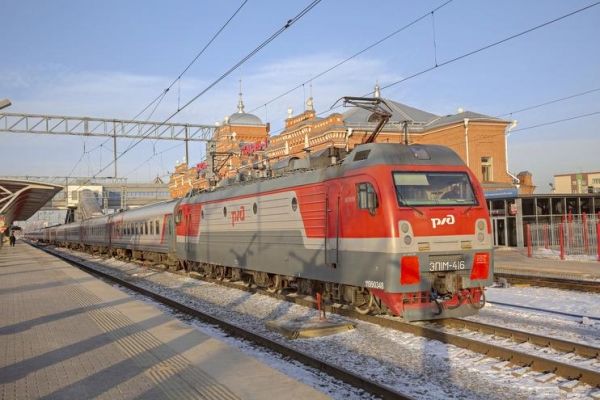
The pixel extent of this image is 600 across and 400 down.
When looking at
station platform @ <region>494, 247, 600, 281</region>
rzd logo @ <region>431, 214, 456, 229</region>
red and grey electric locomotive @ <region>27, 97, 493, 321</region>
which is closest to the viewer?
red and grey electric locomotive @ <region>27, 97, 493, 321</region>

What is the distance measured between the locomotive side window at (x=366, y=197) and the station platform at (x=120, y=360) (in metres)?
3.67

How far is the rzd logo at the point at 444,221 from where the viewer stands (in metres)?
10.0

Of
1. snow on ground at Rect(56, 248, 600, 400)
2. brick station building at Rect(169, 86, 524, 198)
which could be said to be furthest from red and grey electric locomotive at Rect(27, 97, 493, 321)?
brick station building at Rect(169, 86, 524, 198)

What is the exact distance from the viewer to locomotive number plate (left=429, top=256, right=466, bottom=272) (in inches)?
391

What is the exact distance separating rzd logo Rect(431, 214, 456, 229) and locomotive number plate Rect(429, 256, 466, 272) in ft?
1.99

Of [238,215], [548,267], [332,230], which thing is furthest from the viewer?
[548,267]

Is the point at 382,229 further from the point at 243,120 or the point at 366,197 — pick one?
the point at 243,120

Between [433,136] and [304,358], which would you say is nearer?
[304,358]

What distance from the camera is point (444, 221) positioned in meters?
10.2

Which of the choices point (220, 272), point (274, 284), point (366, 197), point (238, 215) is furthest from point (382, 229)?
point (220, 272)

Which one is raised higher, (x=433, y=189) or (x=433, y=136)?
(x=433, y=136)

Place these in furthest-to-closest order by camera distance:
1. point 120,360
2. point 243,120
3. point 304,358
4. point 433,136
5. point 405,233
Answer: point 243,120 → point 433,136 → point 405,233 → point 304,358 → point 120,360

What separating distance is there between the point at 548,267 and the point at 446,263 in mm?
12947

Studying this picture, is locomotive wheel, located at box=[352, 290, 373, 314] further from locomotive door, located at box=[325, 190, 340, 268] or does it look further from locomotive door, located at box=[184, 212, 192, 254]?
locomotive door, located at box=[184, 212, 192, 254]
